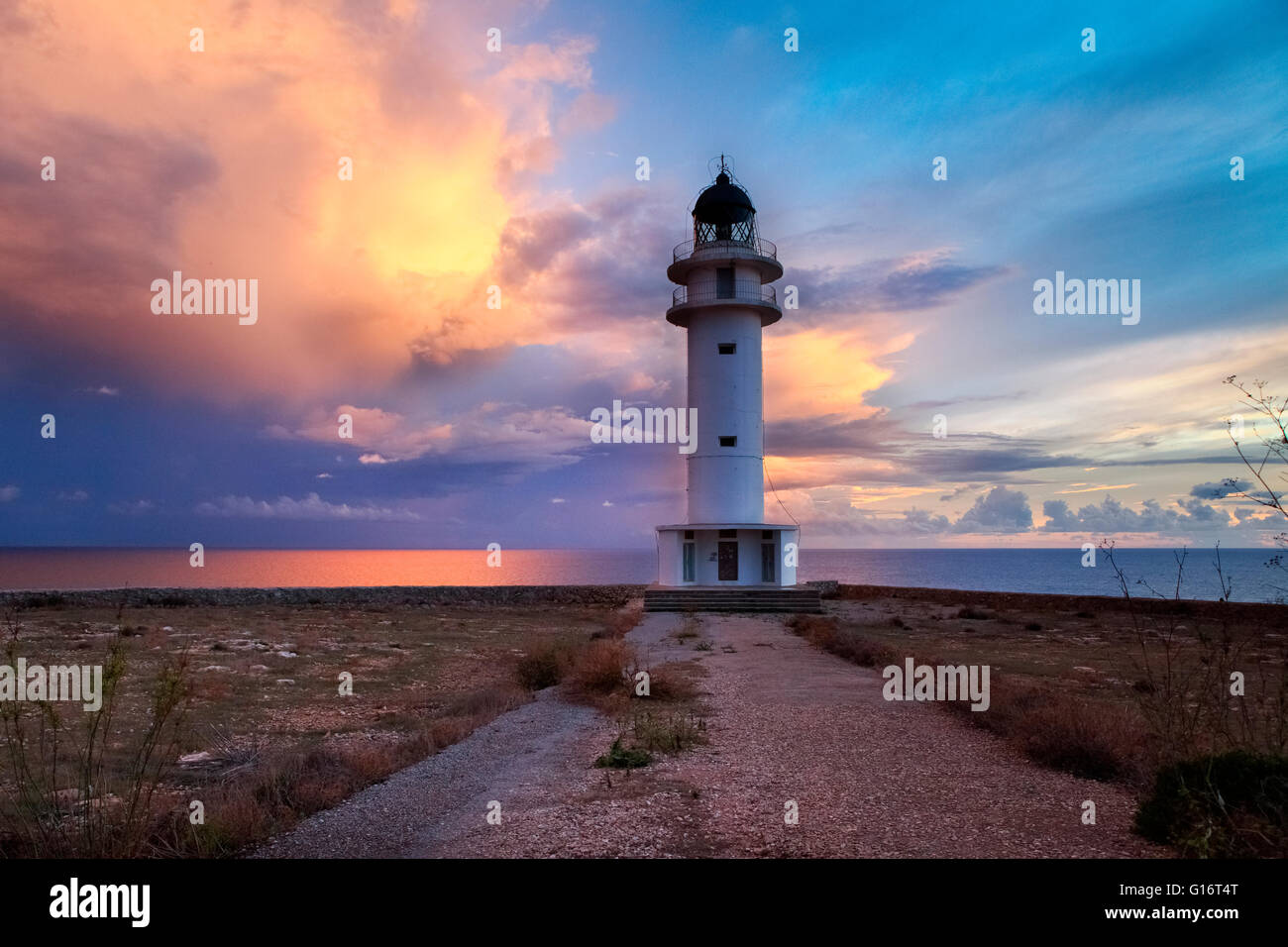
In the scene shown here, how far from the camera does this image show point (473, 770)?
7.69 m

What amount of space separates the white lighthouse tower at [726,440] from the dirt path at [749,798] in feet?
66.9

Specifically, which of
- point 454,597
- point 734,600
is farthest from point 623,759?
point 454,597

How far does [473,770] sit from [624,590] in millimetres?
34519

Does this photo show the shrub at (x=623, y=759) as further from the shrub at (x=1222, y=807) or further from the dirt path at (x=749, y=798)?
the shrub at (x=1222, y=807)

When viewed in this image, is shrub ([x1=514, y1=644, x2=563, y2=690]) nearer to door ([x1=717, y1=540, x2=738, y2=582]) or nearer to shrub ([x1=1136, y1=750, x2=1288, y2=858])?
shrub ([x1=1136, y1=750, x2=1288, y2=858])

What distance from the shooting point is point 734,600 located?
28.7 metres

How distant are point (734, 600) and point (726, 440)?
6.28m

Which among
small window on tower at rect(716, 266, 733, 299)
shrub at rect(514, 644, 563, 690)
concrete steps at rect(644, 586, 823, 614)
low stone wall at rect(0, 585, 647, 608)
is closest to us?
shrub at rect(514, 644, 563, 690)

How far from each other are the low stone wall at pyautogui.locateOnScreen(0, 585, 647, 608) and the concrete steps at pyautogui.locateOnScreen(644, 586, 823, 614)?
35.3 ft

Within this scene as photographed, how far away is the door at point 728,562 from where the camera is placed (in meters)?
30.7

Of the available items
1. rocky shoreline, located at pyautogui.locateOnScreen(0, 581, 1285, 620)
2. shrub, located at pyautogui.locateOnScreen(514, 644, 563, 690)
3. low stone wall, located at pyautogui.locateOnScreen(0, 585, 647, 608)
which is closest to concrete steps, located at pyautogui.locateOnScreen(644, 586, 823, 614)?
rocky shoreline, located at pyautogui.locateOnScreen(0, 581, 1285, 620)

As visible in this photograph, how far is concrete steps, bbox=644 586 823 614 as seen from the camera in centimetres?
2838

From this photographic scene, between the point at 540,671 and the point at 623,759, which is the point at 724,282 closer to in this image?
the point at 540,671
